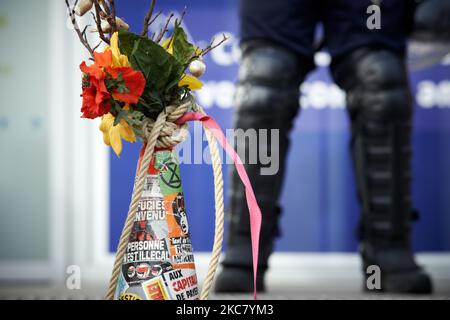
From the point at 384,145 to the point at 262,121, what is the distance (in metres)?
0.24

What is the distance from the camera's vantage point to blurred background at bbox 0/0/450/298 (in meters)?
1.96

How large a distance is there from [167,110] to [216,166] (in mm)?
79

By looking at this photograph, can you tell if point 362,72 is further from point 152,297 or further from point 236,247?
point 152,297

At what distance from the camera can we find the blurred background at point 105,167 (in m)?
1.96

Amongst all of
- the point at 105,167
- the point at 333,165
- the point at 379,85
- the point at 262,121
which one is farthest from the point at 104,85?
the point at 333,165

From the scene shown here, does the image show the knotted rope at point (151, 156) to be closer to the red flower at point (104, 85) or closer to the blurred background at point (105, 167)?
the red flower at point (104, 85)

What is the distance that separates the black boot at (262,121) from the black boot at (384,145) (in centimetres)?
13

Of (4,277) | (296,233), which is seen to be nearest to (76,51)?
(4,277)

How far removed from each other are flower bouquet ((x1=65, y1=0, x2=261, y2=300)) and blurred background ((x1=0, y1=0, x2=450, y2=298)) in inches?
44.5

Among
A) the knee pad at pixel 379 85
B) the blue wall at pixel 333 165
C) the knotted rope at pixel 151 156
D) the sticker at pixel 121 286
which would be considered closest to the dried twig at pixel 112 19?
the knotted rope at pixel 151 156

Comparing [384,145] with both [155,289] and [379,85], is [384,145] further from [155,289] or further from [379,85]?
[155,289]

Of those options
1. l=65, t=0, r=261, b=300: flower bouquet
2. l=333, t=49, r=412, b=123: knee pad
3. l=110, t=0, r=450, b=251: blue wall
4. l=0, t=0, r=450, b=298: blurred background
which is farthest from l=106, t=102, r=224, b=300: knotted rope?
l=110, t=0, r=450, b=251: blue wall

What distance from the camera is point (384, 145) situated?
1.23 m

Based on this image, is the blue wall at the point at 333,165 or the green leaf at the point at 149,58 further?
the blue wall at the point at 333,165
